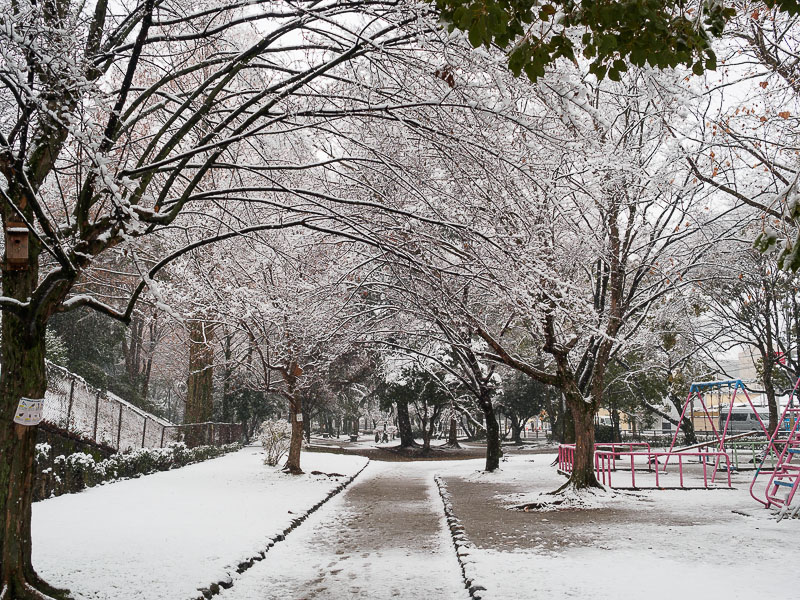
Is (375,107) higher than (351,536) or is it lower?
higher

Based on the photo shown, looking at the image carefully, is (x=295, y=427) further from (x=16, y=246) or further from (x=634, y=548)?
(x=16, y=246)

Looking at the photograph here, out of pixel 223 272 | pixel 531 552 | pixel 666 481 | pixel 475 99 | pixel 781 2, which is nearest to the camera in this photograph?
pixel 781 2

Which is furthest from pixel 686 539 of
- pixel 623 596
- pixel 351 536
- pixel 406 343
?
Result: pixel 406 343

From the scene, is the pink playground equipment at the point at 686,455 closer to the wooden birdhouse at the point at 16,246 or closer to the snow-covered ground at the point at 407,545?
the snow-covered ground at the point at 407,545

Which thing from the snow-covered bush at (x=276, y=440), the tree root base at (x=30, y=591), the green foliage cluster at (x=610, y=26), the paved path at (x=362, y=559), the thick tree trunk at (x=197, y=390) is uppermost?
the green foliage cluster at (x=610, y=26)

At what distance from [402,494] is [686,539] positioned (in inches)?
320

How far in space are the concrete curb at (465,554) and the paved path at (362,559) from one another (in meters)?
0.10

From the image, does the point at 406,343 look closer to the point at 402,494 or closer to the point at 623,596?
the point at 402,494

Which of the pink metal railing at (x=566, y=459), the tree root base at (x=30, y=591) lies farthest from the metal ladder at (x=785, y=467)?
the tree root base at (x=30, y=591)

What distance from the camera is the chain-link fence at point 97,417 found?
16031 millimetres

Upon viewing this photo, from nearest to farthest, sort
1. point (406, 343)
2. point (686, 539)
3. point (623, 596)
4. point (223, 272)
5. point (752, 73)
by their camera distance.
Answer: point (623, 596)
point (686, 539)
point (752, 73)
point (223, 272)
point (406, 343)

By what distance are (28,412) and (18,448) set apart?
335 millimetres

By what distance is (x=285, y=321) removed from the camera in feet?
51.0

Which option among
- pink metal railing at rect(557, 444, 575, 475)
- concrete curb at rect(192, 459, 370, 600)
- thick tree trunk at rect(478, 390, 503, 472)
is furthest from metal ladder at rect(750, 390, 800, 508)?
thick tree trunk at rect(478, 390, 503, 472)
